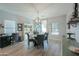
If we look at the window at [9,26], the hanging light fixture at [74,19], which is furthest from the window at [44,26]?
the window at [9,26]

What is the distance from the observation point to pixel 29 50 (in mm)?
2803

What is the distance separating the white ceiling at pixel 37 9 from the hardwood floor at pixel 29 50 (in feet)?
2.58

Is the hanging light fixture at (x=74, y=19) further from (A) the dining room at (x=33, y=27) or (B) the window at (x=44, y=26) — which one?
(B) the window at (x=44, y=26)

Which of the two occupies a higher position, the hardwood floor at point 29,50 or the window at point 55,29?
the window at point 55,29

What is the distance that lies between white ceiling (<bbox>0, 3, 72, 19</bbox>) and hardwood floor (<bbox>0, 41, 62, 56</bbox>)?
31.0 inches

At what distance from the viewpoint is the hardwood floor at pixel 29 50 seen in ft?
8.86

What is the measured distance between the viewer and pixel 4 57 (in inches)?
105

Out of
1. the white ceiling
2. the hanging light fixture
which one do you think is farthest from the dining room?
the hanging light fixture

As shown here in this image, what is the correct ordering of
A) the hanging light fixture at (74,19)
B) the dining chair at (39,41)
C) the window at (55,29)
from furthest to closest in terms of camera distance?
the dining chair at (39,41), the window at (55,29), the hanging light fixture at (74,19)

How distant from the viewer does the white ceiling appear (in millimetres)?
2678

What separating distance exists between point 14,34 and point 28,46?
1.66 feet

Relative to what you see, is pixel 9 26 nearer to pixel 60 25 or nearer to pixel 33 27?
pixel 33 27

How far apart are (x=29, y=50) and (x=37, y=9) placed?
1.12 m

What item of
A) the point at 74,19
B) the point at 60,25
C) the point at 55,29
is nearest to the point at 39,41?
the point at 55,29
